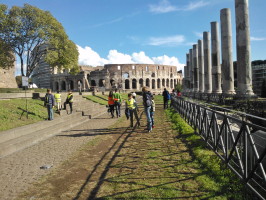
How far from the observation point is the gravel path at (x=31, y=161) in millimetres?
3615

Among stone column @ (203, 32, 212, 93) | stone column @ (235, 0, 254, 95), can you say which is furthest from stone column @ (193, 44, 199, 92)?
stone column @ (235, 0, 254, 95)

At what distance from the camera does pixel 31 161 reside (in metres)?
4.95

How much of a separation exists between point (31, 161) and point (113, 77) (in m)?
51.1

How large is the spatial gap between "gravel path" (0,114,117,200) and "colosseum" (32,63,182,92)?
43.9 m

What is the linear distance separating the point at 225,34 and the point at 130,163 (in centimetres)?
1693

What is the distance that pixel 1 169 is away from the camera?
14.7 ft

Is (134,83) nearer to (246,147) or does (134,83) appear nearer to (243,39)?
(243,39)

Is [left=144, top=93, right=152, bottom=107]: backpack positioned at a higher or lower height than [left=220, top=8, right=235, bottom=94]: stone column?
lower

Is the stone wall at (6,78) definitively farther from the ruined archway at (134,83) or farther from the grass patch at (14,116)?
the ruined archway at (134,83)

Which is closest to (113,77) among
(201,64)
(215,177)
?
(201,64)

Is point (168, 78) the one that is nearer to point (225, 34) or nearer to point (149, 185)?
point (225, 34)

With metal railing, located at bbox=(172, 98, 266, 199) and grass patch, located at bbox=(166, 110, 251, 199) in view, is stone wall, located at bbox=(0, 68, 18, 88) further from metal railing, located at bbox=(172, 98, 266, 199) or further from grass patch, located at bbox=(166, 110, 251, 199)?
metal railing, located at bbox=(172, 98, 266, 199)

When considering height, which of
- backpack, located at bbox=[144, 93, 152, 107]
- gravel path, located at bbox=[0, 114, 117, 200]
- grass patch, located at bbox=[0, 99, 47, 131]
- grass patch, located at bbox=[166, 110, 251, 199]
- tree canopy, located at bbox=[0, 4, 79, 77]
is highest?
tree canopy, located at bbox=[0, 4, 79, 77]

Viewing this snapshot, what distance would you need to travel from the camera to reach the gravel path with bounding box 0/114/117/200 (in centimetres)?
362
